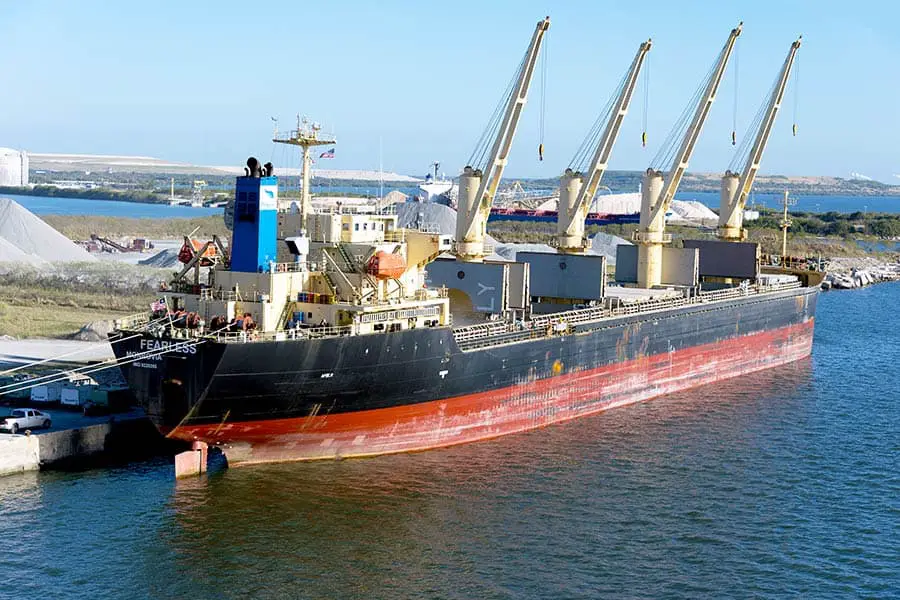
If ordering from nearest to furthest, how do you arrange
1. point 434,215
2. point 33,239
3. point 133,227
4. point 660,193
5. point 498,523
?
1. point 498,523
2. point 660,193
3. point 33,239
4. point 434,215
5. point 133,227

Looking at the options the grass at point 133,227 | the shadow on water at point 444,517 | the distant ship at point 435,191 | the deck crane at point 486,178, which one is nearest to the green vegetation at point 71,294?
the deck crane at point 486,178

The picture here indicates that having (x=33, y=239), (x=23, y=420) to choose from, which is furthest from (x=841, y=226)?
(x=23, y=420)

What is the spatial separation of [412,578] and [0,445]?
11569mm

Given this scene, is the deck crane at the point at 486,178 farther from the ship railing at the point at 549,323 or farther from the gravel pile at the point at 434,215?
the gravel pile at the point at 434,215

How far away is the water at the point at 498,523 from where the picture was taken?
76.3 feet

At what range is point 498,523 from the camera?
2669 cm

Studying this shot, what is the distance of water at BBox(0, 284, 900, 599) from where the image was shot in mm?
23266

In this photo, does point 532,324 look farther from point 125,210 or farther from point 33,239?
point 125,210

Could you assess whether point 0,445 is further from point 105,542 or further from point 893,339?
point 893,339

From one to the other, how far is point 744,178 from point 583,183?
15.6 metres

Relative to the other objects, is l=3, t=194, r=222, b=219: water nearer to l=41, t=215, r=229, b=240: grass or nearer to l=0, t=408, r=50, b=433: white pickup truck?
l=41, t=215, r=229, b=240: grass

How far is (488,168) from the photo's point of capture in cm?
4219

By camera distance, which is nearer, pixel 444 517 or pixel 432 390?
pixel 444 517

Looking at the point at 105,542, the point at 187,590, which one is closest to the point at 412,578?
the point at 187,590
